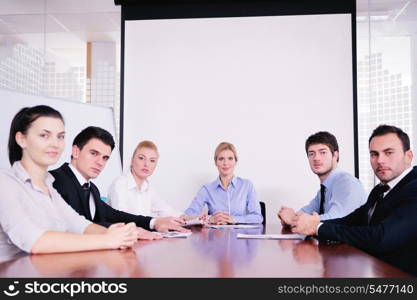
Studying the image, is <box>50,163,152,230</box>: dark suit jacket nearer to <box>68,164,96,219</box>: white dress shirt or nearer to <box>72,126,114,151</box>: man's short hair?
<box>68,164,96,219</box>: white dress shirt

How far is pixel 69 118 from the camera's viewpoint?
2.93 metres

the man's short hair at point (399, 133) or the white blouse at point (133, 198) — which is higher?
the man's short hair at point (399, 133)

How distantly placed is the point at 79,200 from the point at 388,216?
150 cm

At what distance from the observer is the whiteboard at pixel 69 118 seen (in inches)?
93.0

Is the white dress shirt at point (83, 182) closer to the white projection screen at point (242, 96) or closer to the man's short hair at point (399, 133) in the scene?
the man's short hair at point (399, 133)

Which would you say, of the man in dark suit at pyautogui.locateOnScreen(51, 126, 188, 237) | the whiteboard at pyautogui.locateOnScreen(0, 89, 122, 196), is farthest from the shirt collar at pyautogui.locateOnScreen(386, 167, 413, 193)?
the whiteboard at pyautogui.locateOnScreen(0, 89, 122, 196)

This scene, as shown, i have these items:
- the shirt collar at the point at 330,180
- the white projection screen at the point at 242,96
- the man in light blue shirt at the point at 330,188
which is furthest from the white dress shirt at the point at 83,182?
the white projection screen at the point at 242,96

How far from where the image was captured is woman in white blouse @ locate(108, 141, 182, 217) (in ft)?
10.1

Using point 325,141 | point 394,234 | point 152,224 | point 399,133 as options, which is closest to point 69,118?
point 152,224

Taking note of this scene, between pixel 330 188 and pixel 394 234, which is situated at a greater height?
pixel 330 188

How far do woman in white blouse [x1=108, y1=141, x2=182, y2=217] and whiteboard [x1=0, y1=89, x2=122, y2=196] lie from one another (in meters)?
0.26

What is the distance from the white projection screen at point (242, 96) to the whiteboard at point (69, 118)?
1028 millimetres

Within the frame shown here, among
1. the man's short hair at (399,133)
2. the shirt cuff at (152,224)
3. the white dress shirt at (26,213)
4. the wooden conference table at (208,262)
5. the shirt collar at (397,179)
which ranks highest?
the man's short hair at (399,133)

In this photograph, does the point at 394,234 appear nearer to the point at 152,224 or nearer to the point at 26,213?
the point at 152,224
